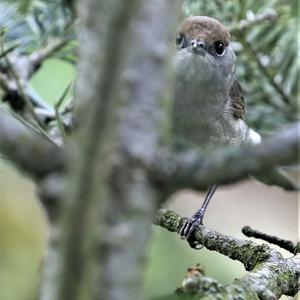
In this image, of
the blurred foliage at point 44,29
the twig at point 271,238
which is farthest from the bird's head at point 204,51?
the twig at point 271,238

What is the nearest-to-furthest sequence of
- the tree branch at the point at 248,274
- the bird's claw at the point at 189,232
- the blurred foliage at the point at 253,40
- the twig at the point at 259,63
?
the tree branch at the point at 248,274 < the bird's claw at the point at 189,232 < the blurred foliage at the point at 253,40 < the twig at the point at 259,63

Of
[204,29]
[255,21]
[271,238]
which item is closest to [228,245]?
[271,238]

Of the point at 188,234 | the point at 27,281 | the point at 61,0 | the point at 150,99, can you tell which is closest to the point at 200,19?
the point at 61,0

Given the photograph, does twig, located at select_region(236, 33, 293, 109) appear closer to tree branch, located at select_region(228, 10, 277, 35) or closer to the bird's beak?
tree branch, located at select_region(228, 10, 277, 35)

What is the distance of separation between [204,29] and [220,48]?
0.11 metres

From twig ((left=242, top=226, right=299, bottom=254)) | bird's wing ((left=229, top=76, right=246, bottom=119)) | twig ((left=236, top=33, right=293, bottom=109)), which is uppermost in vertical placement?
bird's wing ((left=229, top=76, right=246, bottom=119))

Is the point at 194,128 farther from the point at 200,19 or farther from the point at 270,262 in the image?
the point at 270,262

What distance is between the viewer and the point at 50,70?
181 cm

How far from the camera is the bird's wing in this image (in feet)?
5.71

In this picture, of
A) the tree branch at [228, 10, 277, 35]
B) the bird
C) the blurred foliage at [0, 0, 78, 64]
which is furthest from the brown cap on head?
the blurred foliage at [0, 0, 78, 64]

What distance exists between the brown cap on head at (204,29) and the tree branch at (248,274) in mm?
560

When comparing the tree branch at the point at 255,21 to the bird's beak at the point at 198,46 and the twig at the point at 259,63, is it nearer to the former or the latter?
the twig at the point at 259,63

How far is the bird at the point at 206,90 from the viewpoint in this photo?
1591 millimetres

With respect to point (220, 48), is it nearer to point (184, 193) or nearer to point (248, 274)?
point (184, 193)
